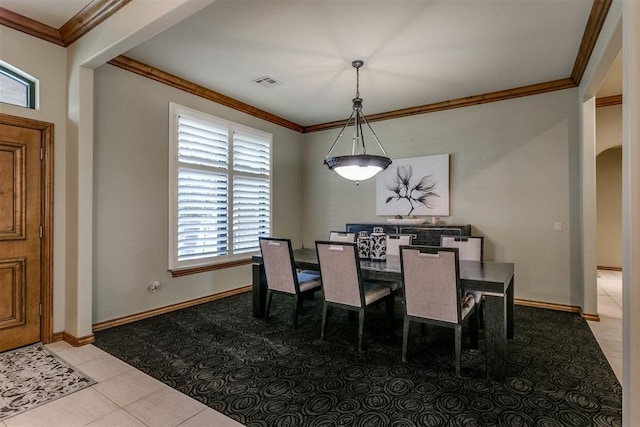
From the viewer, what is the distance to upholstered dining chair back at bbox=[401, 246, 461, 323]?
254 centimetres

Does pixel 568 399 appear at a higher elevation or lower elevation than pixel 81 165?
lower

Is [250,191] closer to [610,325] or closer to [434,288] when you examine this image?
[434,288]

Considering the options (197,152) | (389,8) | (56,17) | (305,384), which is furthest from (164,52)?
(305,384)

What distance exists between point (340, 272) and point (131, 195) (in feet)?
8.36

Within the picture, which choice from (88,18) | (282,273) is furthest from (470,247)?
(88,18)

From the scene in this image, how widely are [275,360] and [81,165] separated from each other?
8.20 feet

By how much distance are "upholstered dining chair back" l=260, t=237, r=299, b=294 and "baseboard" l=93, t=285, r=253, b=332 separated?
133cm

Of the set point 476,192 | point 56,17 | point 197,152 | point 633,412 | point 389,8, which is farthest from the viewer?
point 476,192

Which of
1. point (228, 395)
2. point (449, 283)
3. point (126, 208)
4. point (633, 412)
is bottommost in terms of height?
point (228, 395)

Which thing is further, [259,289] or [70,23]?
[259,289]

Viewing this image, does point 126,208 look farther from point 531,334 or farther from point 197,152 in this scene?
point 531,334

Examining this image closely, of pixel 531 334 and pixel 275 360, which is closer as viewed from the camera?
pixel 275 360

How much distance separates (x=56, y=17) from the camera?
2910mm

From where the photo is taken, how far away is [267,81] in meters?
4.25
